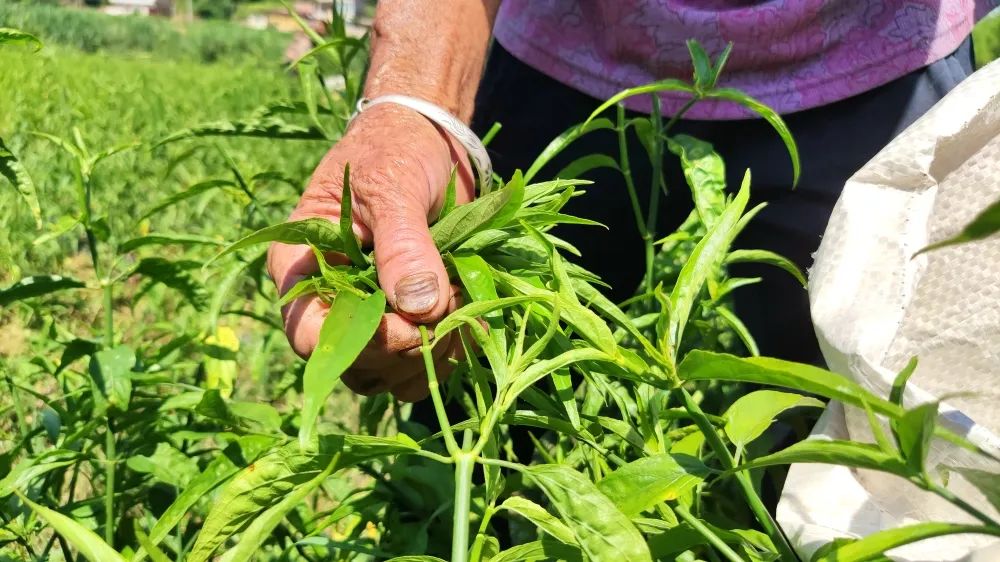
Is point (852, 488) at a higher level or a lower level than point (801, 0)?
lower

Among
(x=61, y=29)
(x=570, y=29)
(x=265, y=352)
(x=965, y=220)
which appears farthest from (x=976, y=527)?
(x=61, y=29)

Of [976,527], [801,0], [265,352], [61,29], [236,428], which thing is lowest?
[61,29]

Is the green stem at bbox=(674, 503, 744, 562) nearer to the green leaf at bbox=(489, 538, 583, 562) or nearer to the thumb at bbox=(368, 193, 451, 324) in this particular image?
the green leaf at bbox=(489, 538, 583, 562)

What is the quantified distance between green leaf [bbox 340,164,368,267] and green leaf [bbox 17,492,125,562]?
0.28 meters

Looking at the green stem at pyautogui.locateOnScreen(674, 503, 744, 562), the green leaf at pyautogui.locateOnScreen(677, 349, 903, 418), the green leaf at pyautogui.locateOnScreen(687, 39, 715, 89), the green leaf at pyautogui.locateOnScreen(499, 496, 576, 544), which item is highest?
the green leaf at pyautogui.locateOnScreen(687, 39, 715, 89)

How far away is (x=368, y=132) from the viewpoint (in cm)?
100

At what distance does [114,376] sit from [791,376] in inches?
31.4

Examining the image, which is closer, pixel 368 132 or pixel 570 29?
pixel 368 132

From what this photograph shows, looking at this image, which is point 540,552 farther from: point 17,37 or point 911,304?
point 17,37

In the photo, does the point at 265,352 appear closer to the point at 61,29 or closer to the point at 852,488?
the point at 852,488

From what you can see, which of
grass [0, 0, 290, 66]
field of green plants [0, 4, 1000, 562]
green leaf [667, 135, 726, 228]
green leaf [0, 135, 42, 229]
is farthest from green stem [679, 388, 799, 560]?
grass [0, 0, 290, 66]

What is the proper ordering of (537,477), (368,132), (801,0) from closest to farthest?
(537,477), (368,132), (801,0)

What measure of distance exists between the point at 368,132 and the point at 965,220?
1.89ft

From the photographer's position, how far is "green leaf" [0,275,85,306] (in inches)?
40.0
